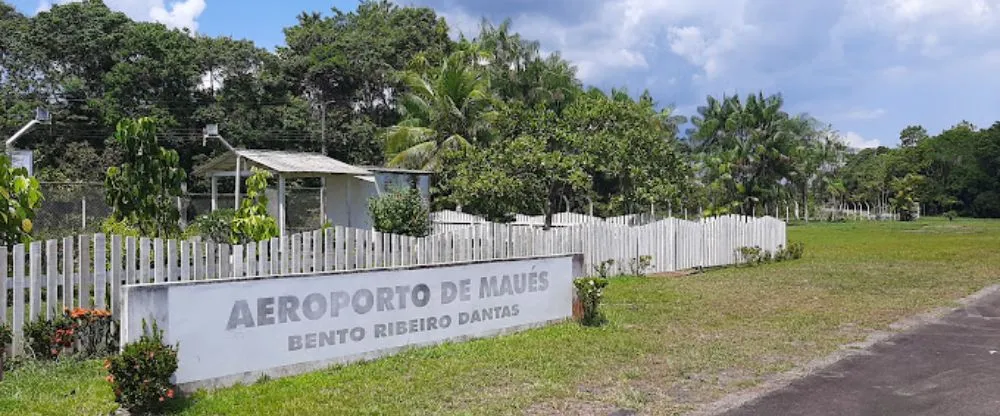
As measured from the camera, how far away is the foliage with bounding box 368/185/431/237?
20516 mm

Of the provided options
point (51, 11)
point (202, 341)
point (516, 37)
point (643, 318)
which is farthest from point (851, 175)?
point (202, 341)

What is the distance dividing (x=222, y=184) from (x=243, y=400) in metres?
36.4

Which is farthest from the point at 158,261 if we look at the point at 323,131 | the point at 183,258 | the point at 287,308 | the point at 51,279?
the point at 323,131

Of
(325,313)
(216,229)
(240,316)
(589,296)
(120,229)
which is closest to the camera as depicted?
(240,316)

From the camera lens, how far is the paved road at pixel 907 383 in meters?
6.32

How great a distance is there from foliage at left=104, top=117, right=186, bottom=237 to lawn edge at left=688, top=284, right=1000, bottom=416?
883 centimetres

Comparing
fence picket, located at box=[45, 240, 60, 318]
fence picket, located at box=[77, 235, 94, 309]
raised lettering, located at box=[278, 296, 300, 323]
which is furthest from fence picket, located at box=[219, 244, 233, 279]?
fence picket, located at box=[45, 240, 60, 318]

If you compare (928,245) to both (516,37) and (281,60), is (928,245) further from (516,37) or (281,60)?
(281,60)

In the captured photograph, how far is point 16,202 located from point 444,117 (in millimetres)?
22323

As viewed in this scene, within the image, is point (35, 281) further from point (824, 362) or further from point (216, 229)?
point (824, 362)

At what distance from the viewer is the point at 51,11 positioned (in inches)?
1575

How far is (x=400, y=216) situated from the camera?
20.8m

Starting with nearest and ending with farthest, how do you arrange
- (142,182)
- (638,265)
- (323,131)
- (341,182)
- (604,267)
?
1. (142,182)
2. (604,267)
3. (638,265)
4. (341,182)
5. (323,131)

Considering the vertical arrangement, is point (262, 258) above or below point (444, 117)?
below
